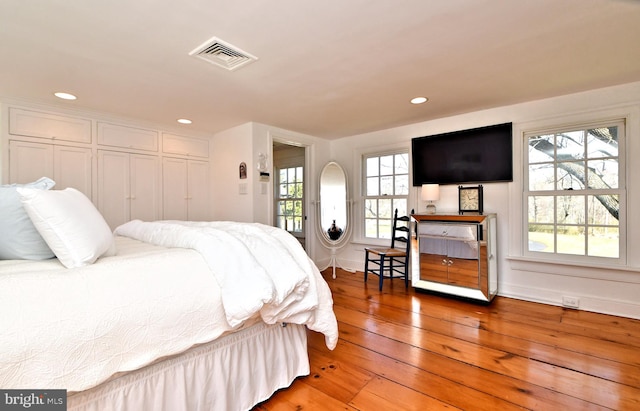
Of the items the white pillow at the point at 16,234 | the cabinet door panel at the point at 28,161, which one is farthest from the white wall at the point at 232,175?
the white pillow at the point at 16,234

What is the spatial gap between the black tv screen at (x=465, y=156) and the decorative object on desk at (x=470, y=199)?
3.8 inches

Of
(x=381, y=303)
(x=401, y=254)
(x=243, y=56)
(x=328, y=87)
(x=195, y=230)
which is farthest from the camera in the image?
(x=401, y=254)

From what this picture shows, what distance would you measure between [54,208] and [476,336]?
111 inches

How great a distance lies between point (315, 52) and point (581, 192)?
300 cm

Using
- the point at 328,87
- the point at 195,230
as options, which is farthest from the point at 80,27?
the point at 328,87

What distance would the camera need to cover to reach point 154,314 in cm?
112

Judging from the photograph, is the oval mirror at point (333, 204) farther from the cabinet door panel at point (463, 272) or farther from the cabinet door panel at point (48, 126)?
the cabinet door panel at point (48, 126)

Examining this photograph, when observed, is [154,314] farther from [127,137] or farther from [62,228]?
[127,137]

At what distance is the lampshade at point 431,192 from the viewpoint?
352 centimetres

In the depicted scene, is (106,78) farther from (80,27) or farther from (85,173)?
(85,173)

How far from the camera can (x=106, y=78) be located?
2355 mm

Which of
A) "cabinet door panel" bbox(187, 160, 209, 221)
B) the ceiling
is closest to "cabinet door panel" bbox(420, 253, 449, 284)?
the ceiling

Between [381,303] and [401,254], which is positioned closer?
[381,303]

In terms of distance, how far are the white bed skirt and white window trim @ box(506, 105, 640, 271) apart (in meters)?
2.77
